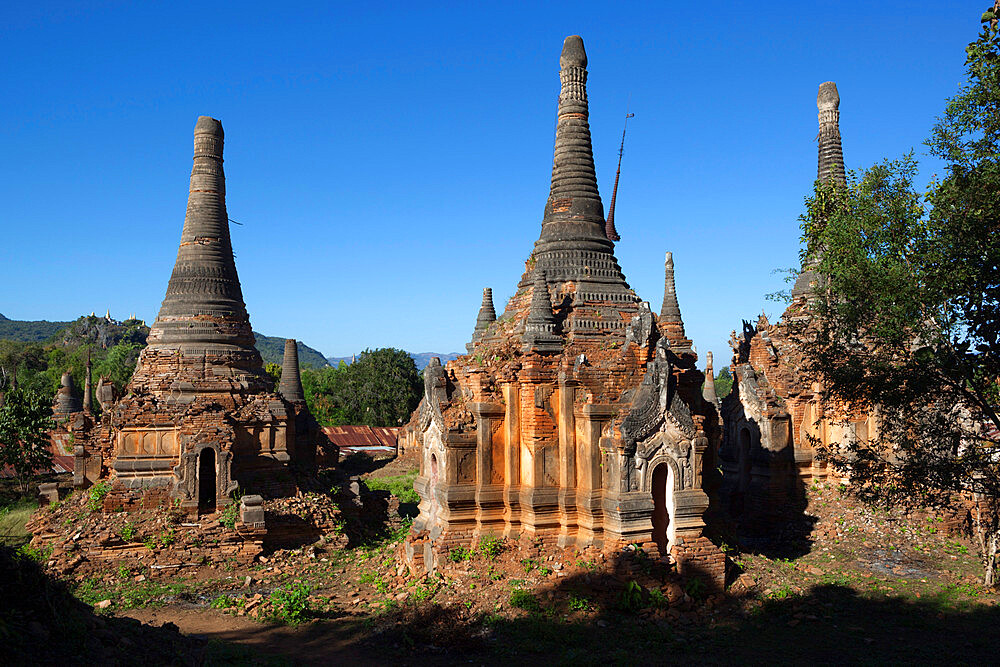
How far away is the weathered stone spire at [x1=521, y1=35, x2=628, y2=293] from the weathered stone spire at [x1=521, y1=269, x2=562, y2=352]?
144 centimetres

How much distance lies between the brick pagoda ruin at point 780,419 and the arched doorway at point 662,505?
22.2 feet

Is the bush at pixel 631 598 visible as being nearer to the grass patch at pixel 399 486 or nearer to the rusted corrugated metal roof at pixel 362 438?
the grass patch at pixel 399 486

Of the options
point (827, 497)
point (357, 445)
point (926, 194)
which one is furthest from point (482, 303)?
point (357, 445)

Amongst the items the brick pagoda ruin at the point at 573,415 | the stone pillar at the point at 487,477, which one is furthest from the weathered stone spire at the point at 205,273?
the stone pillar at the point at 487,477

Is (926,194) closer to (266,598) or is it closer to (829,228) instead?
(829,228)

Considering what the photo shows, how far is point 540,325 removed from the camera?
51.6ft

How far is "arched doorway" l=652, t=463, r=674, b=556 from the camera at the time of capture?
14.8 meters

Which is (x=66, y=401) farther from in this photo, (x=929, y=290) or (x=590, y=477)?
(x=929, y=290)

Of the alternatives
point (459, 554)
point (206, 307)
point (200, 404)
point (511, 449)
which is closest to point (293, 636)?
point (459, 554)

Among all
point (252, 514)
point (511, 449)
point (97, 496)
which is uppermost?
point (511, 449)

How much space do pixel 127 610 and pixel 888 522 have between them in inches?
702

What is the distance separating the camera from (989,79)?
9578 millimetres

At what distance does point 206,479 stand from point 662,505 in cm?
1215

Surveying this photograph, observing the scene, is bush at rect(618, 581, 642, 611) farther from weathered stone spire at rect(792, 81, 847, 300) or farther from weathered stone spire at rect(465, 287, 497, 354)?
weathered stone spire at rect(792, 81, 847, 300)
